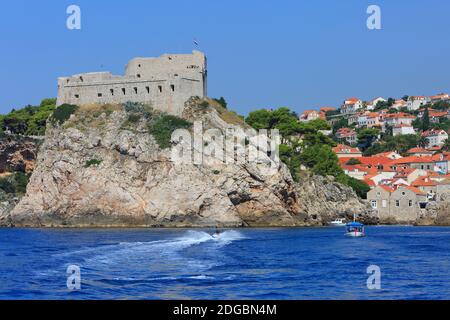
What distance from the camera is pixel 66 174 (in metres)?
68.2

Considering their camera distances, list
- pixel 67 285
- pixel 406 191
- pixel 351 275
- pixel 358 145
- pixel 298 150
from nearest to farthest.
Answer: pixel 67 285
pixel 351 275
pixel 406 191
pixel 298 150
pixel 358 145

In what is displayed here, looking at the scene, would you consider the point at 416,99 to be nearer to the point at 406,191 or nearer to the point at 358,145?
the point at 358,145

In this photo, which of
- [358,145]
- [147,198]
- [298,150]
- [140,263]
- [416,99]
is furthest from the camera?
[416,99]

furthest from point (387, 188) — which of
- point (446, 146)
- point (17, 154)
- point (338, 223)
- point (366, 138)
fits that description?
point (366, 138)

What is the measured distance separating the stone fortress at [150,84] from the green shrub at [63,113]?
3.63ft

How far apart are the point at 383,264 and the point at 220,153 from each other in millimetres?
33751

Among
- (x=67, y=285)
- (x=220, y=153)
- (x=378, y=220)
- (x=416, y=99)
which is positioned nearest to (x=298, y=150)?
(x=378, y=220)

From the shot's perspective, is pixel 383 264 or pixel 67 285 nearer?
pixel 67 285

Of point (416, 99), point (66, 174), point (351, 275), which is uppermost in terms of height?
point (416, 99)

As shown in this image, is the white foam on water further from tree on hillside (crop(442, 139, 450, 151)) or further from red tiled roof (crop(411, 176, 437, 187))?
tree on hillside (crop(442, 139, 450, 151))

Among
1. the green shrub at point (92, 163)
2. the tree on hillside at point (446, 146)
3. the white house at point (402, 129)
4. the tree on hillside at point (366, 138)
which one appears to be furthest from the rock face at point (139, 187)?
the white house at point (402, 129)

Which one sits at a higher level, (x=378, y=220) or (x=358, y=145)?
(x=358, y=145)

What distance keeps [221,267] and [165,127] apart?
38684 millimetres

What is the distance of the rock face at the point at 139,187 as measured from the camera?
212 ft
